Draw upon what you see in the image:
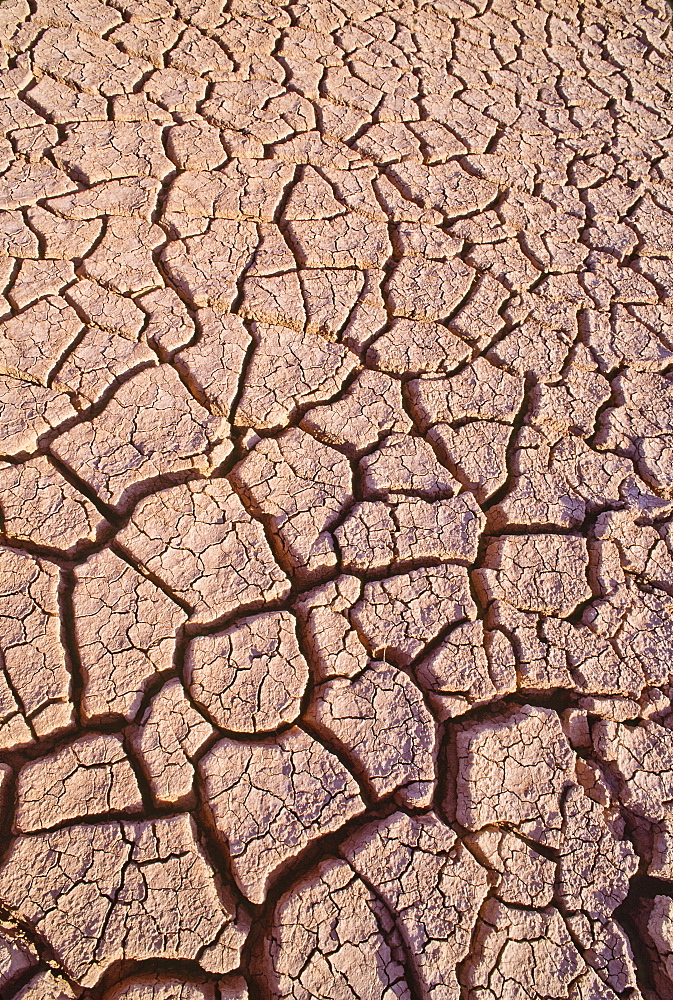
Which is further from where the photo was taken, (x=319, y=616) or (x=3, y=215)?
(x=3, y=215)

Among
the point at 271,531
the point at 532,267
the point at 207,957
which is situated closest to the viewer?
the point at 207,957

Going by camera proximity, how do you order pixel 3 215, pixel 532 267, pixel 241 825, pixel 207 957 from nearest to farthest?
pixel 207 957
pixel 241 825
pixel 3 215
pixel 532 267

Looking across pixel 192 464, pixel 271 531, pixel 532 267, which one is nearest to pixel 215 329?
pixel 192 464

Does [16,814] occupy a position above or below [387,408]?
below

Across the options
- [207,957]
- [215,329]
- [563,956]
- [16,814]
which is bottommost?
[563,956]

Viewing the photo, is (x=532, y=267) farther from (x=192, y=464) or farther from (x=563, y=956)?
(x=563, y=956)

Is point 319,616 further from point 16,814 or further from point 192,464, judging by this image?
point 16,814

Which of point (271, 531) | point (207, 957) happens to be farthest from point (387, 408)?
point (207, 957)
